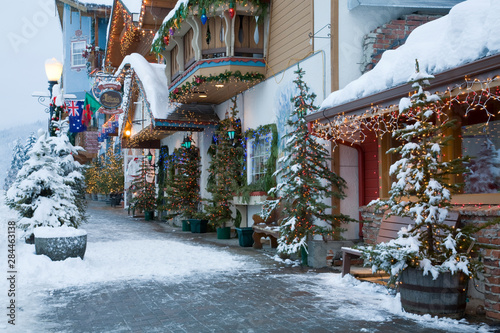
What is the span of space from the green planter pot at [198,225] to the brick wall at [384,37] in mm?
8552

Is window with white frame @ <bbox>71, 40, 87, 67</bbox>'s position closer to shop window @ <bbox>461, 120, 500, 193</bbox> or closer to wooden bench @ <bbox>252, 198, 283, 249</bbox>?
wooden bench @ <bbox>252, 198, 283, 249</bbox>

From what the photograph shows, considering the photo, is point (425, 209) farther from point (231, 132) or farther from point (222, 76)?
point (231, 132)

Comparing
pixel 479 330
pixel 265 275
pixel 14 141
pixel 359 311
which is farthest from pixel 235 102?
pixel 14 141

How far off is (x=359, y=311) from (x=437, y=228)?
1.38 metres

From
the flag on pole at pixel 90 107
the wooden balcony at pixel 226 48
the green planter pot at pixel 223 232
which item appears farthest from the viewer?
the flag on pole at pixel 90 107

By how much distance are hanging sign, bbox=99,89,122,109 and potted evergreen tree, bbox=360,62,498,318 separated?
19076mm

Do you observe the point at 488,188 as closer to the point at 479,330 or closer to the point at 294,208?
the point at 479,330

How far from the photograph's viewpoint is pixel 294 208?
10000mm

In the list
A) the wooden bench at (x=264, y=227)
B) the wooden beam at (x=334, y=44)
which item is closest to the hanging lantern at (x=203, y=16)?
the wooden beam at (x=334, y=44)

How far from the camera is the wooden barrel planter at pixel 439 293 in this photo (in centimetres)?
584

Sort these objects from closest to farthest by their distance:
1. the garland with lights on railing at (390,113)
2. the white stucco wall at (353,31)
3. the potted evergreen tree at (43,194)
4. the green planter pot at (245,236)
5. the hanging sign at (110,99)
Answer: the garland with lights on railing at (390,113) → the white stucco wall at (353,31) → the potted evergreen tree at (43,194) → the green planter pot at (245,236) → the hanging sign at (110,99)

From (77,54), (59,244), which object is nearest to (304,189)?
(59,244)

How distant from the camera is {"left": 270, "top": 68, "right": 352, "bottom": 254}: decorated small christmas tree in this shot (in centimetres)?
963

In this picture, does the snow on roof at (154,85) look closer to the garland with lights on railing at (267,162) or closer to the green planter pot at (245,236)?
the garland with lights on railing at (267,162)
